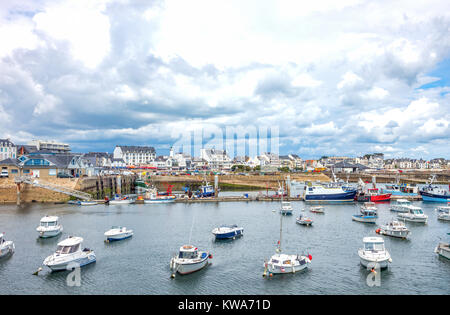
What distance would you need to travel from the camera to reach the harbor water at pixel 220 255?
27.5m

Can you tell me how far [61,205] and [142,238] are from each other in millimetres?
35875

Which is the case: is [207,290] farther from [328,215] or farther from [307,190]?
[307,190]

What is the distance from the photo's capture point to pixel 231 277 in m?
29.5

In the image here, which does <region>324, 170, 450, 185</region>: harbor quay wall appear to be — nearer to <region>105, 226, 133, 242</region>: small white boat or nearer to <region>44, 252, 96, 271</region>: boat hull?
<region>105, 226, 133, 242</region>: small white boat

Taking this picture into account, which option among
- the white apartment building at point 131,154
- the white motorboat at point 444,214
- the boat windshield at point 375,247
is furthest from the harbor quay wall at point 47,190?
the white apartment building at point 131,154

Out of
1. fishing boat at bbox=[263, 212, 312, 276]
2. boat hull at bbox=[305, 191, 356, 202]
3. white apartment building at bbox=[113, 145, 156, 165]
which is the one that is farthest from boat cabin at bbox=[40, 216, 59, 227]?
white apartment building at bbox=[113, 145, 156, 165]

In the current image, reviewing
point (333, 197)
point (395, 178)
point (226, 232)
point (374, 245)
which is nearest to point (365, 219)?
point (374, 245)

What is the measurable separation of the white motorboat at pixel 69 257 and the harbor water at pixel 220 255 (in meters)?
0.82

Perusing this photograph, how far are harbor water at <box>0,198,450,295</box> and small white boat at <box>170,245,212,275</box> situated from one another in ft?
2.24

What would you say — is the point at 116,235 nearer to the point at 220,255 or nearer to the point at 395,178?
the point at 220,255

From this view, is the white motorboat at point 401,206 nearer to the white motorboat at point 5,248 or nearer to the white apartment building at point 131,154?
the white motorboat at point 5,248

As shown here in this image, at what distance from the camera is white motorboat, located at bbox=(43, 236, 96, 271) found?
30.6 meters

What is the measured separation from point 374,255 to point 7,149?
147 metres
